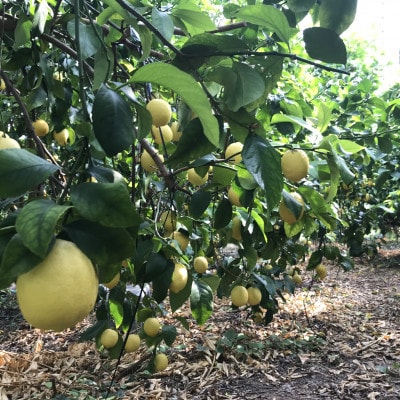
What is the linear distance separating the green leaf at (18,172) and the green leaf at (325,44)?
0.47m

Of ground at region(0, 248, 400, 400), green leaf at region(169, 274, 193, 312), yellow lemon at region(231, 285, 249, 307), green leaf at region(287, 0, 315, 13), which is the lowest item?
ground at region(0, 248, 400, 400)

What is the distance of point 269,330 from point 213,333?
579 millimetres

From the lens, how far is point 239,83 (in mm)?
856

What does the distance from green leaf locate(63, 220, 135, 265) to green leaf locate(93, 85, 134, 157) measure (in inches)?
5.7

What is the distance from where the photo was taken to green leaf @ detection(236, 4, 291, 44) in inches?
30.7

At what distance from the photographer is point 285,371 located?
3.26 metres

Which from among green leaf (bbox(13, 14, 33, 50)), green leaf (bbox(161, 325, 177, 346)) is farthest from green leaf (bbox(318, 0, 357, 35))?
green leaf (bbox(161, 325, 177, 346))

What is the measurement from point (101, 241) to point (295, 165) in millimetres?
626

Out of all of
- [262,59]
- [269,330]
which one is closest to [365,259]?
[269,330]

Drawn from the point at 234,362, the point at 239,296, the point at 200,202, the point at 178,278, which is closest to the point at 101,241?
the point at 178,278

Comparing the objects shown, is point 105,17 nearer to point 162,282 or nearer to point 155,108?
point 155,108

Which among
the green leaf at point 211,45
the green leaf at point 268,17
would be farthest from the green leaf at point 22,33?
the green leaf at point 268,17

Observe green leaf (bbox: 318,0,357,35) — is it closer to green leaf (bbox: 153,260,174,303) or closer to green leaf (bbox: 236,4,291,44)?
green leaf (bbox: 236,4,291,44)

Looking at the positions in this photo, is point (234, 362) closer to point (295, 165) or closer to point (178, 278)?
point (178, 278)
